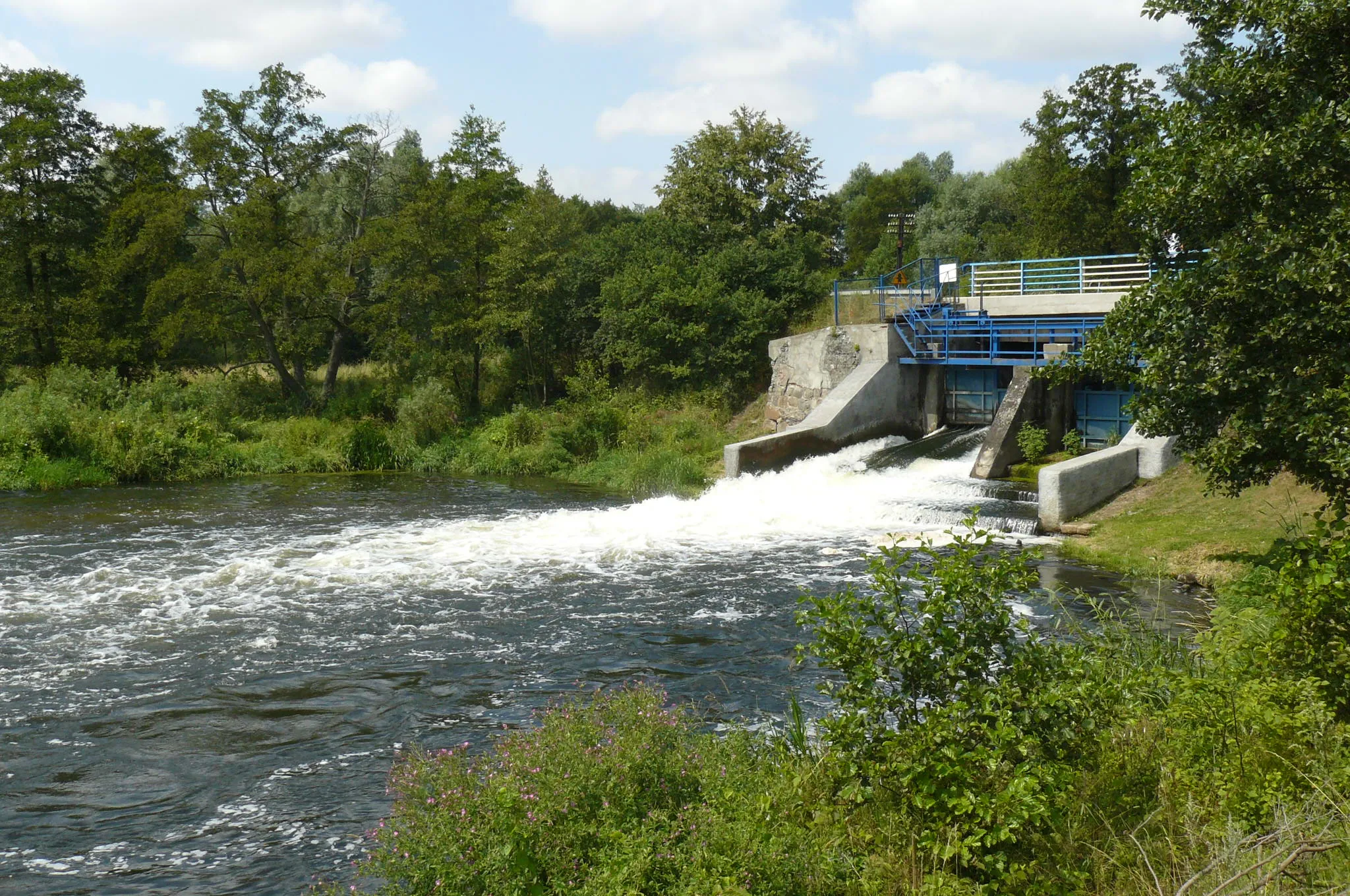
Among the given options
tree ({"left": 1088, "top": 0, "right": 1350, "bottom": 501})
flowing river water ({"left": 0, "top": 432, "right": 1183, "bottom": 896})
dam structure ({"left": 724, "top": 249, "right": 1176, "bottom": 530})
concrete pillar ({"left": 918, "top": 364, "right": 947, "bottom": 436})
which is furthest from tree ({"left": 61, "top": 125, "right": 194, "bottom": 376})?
tree ({"left": 1088, "top": 0, "right": 1350, "bottom": 501})

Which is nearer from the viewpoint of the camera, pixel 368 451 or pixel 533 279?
pixel 368 451

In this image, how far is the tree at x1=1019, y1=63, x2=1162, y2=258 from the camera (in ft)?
95.9

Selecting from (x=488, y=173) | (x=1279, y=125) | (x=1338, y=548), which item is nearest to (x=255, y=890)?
(x=1338, y=548)

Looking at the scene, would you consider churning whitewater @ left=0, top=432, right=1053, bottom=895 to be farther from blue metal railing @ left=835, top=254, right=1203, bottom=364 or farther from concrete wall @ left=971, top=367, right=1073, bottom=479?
blue metal railing @ left=835, top=254, right=1203, bottom=364

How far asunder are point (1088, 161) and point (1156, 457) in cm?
1528

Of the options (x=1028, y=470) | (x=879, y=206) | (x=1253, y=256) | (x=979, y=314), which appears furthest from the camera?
(x=879, y=206)

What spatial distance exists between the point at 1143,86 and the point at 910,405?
12.5 metres

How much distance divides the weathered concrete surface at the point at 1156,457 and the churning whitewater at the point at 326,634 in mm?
1994

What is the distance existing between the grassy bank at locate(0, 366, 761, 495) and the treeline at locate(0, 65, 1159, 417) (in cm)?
146

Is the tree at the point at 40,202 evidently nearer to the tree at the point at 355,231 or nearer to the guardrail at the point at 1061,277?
the tree at the point at 355,231

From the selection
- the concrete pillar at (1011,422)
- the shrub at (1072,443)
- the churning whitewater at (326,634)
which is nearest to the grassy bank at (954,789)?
the churning whitewater at (326,634)

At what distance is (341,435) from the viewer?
28.6 meters

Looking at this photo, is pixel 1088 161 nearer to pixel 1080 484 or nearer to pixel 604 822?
pixel 1080 484

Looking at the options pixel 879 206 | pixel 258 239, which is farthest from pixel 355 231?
pixel 879 206
